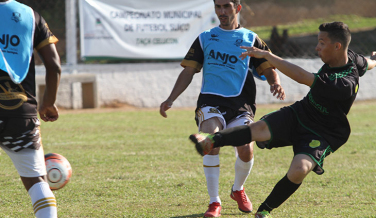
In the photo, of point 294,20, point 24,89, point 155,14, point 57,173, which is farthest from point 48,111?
point 294,20

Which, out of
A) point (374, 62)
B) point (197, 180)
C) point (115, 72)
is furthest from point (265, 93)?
point (374, 62)

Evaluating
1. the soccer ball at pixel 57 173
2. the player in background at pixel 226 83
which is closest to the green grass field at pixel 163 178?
the player in background at pixel 226 83

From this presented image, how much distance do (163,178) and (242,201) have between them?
1.35 metres

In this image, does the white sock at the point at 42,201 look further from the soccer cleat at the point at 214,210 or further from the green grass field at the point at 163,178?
the soccer cleat at the point at 214,210

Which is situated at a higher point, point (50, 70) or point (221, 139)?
point (50, 70)

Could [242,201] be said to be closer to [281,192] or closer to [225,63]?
[281,192]

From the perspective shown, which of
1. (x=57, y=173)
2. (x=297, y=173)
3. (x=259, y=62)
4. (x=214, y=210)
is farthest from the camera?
(x=259, y=62)

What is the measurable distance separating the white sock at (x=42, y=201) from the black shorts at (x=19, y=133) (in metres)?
0.26

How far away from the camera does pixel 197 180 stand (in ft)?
18.8

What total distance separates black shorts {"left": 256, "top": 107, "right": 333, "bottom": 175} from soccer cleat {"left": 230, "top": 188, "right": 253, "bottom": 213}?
1.99ft

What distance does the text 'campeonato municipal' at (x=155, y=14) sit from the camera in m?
12.0

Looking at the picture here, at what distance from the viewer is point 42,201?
3225 mm

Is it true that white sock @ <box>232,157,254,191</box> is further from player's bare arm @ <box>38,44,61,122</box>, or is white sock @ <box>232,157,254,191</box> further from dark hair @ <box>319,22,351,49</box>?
player's bare arm @ <box>38,44,61,122</box>

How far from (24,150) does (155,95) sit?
921 cm
